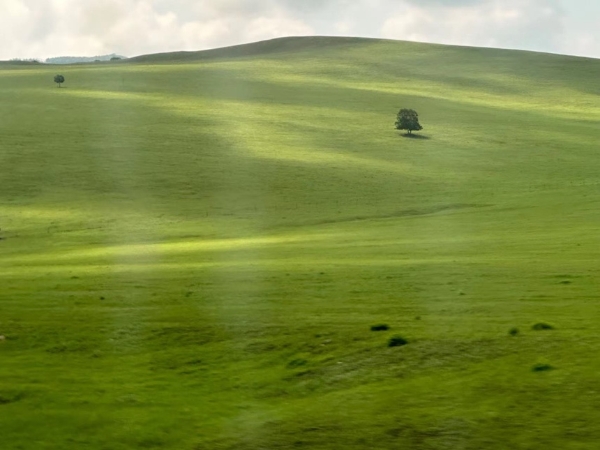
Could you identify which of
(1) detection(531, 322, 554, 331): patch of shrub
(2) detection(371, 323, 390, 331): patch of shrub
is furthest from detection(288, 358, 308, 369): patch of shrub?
(1) detection(531, 322, 554, 331): patch of shrub

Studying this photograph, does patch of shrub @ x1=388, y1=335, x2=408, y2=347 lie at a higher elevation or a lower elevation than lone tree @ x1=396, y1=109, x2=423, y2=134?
lower

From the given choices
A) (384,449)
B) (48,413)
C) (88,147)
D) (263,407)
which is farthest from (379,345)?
(88,147)

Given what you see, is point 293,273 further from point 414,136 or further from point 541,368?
point 414,136

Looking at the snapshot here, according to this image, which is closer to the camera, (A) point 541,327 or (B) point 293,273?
(A) point 541,327

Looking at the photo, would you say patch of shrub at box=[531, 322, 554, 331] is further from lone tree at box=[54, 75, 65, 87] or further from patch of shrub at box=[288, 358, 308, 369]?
lone tree at box=[54, 75, 65, 87]

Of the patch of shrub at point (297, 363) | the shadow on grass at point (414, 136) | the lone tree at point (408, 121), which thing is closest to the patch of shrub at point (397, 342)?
the patch of shrub at point (297, 363)

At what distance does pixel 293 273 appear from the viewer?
74.4ft

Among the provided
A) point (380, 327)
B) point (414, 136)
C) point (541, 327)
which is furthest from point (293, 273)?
point (414, 136)

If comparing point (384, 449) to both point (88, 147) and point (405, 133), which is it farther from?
point (405, 133)

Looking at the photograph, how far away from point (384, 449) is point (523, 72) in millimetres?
100149

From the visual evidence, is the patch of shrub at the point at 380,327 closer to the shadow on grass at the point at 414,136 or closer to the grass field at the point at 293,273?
the grass field at the point at 293,273

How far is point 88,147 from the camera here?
59.9 meters

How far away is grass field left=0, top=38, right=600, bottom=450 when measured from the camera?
10500mm

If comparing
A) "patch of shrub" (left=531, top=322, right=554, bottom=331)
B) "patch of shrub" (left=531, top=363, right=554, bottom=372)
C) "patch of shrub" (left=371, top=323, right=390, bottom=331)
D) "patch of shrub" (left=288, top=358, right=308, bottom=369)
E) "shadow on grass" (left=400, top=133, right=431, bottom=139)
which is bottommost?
"patch of shrub" (left=288, top=358, right=308, bottom=369)
